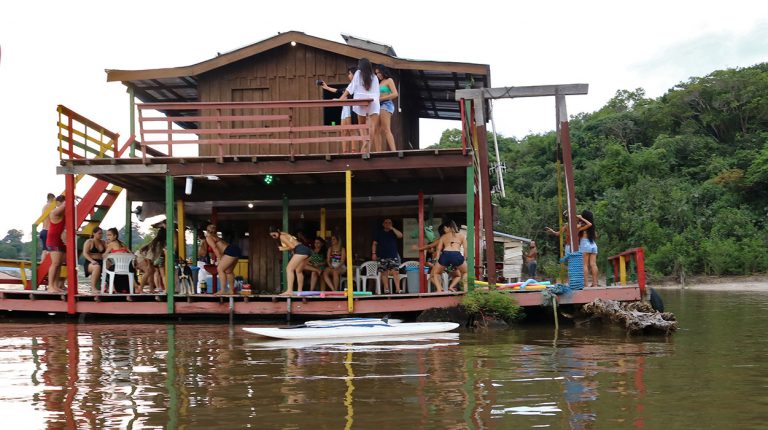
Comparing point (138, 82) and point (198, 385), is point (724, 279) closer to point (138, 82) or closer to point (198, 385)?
point (138, 82)

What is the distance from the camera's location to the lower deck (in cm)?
1445

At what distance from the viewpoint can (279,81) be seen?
18.2 m

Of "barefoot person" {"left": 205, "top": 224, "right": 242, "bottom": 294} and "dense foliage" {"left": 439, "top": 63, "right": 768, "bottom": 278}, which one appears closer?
"barefoot person" {"left": 205, "top": 224, "right": 242, "bottom": 294}

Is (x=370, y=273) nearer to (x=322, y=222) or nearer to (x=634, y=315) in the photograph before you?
(x=322, y=222)

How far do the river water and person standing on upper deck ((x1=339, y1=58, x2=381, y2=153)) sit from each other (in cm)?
444

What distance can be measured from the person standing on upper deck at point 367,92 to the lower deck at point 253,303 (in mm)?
2778

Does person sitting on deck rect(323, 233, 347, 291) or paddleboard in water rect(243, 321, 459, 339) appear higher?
person sitting on deck rect(323, 233, 347, 291)

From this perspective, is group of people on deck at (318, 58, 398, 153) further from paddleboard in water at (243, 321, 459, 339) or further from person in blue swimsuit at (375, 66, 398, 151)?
paddleboard in water at (243, 321, 459, 339)

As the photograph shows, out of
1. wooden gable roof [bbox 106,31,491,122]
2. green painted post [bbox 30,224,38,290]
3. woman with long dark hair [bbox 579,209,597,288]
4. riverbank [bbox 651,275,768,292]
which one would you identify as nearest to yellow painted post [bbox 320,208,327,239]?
wooden gable roof [bbox 106,31,491,122]

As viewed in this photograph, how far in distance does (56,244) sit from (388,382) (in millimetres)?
10133

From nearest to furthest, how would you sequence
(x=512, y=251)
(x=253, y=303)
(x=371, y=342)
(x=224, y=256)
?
(x=371, y=342) → (x=253, y=303) → (x=224, y=256) → (x=512, y=251)

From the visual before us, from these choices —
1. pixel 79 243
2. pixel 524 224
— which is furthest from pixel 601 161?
pixel 79 243

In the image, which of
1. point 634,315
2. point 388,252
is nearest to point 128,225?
point 388,252

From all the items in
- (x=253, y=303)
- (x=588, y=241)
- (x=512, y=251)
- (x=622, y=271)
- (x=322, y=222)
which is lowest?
(x=253, y=303)
